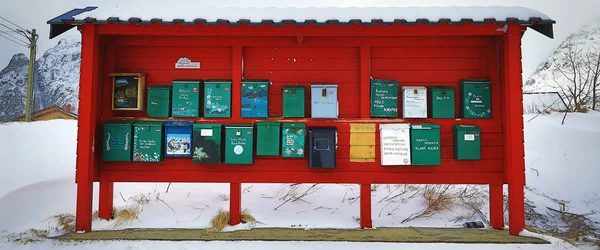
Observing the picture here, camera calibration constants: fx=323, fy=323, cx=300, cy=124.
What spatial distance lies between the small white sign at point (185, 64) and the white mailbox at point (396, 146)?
3.22 meters

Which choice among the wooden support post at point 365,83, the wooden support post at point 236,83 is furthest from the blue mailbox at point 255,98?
the wooden support post at point 365,83

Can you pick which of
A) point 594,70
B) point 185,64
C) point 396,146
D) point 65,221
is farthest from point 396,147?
point 594,70

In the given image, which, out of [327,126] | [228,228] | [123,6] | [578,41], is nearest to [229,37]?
[123,6]

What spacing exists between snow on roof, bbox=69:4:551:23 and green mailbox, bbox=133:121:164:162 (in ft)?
5.20

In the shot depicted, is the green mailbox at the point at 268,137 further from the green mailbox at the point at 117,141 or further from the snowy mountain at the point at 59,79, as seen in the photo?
the snowy mountain at the point at 59,79

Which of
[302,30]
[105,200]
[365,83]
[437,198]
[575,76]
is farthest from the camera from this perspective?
[575,76]

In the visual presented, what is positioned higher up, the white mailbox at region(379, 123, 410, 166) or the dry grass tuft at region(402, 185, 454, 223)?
the white mailbox at region(379, 123, 410, 166)

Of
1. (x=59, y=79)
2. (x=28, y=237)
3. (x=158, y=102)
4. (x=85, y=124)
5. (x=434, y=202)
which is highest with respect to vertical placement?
(x=59, y=79)

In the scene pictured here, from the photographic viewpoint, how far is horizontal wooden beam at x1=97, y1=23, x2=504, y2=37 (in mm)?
4809

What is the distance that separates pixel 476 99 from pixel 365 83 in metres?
1.74

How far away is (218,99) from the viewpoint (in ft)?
16.5

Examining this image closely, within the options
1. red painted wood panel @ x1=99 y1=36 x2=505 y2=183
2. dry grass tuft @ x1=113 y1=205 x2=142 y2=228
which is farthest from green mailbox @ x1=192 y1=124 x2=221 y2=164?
dry grass tuft @ x1=113 y1=205 x2=142 y2=228

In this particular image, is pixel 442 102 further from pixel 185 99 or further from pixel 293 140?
pixel 185 99

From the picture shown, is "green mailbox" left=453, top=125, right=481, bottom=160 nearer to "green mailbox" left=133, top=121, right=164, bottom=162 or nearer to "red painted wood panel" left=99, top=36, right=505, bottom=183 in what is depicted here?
"red painted wood panel" left=99, top=36, right=505, bottom=183
